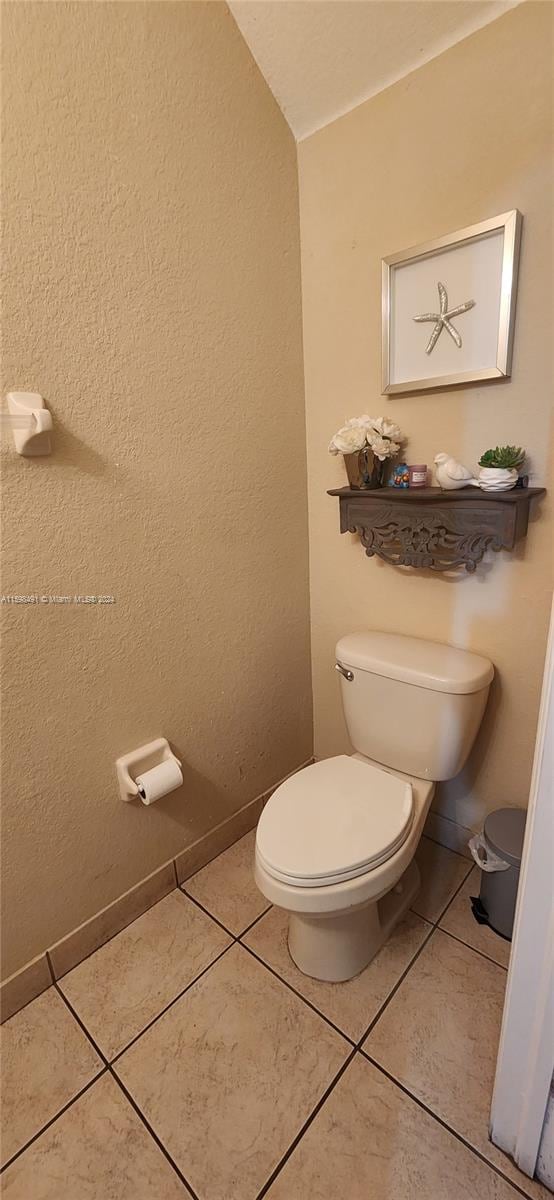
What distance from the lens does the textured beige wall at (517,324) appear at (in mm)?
Result: 1030

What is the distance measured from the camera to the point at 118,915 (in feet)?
4.30

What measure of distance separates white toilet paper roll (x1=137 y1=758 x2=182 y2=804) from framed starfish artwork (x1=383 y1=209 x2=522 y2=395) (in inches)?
44.9

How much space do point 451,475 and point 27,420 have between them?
0.90 metres

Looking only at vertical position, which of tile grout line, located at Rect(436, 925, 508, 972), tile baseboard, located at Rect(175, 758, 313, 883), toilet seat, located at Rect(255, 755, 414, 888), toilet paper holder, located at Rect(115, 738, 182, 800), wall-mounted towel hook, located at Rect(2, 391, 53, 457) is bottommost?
tile grout line, located at Rect(436, 925, 508, 972)

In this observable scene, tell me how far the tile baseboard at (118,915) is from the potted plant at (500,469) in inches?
48.0

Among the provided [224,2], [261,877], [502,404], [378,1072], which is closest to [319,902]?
[261,877]

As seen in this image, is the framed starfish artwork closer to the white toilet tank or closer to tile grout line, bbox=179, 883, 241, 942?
the white toilet tank

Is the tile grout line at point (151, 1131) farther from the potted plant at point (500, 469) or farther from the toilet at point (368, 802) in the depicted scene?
the potted plant at point (500, 469)

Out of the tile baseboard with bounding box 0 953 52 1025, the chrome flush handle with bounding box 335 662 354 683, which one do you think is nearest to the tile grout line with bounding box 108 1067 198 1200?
the tile baseboard with bounding box 0 953 52 1025

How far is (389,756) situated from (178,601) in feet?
2.30

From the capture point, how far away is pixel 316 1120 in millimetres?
934

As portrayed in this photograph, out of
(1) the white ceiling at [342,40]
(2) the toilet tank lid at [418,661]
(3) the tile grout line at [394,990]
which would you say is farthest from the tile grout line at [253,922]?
(1) the white ceiling at [342,40]

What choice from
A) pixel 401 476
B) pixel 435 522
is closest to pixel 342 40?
pixel 401 476

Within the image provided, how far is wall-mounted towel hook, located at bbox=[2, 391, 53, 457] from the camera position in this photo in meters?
0.92
